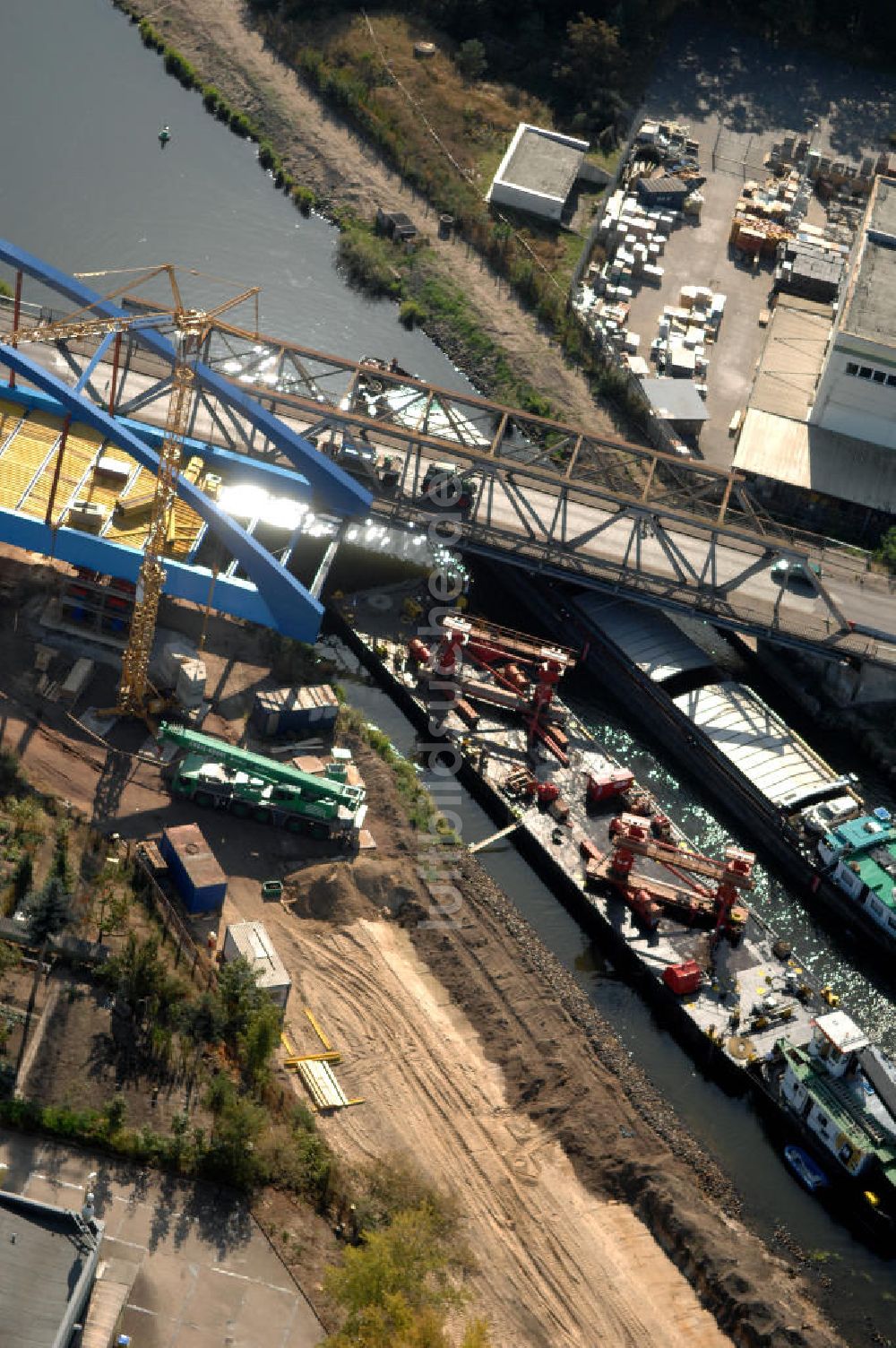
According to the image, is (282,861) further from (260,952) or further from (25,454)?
(25,454)

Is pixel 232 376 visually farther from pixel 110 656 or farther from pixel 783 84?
pixel 783 84

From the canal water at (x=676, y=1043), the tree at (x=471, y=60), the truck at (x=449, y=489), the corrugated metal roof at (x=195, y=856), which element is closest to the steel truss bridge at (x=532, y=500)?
the truck at (x=449, y=489)

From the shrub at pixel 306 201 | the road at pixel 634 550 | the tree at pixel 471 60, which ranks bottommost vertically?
the road at pixel 634 550

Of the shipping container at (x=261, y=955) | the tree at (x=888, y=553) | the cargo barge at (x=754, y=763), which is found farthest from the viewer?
the tree at (x=888, y=553)

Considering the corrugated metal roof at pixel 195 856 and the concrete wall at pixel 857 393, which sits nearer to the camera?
the corrugated metal roof at pixel 195 856

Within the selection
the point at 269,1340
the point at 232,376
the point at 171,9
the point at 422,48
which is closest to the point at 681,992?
the point at 269,1340

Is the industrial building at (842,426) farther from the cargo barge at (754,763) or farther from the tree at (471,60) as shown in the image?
the tree at (471,60)

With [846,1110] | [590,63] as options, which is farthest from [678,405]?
[846,1110]
